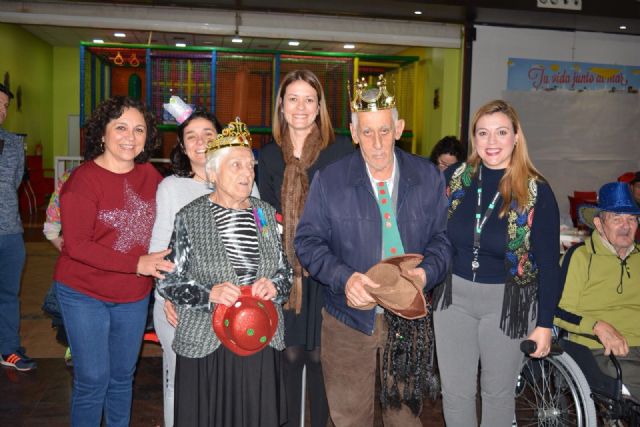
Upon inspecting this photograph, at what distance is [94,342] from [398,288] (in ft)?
4.08

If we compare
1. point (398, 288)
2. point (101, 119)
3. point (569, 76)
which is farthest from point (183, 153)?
point (569, 76)

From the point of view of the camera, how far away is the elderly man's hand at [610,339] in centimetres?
262

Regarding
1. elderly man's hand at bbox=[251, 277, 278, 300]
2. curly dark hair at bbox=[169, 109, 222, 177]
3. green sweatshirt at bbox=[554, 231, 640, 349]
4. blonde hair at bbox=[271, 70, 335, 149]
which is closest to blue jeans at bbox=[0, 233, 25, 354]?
curly dark hair at bbox=[169, 109, 222, 177]

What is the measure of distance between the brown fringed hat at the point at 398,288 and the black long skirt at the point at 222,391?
487 mm

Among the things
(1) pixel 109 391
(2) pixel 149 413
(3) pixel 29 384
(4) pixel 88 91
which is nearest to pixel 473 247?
(1) pixel 109 391

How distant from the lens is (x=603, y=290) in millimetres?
2809

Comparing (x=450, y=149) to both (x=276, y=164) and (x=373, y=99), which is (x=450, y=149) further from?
(x=373, y=99)

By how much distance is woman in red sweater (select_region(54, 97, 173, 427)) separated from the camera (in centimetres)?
236

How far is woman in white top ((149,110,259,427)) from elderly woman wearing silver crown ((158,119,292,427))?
231 millimetres

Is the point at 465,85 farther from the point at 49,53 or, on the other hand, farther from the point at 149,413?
the point at 49,53

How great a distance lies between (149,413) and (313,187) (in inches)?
76.9

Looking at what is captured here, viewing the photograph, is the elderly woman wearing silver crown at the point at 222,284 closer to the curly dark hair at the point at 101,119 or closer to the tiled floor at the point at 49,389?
the curly dark hair at the point at 101,119

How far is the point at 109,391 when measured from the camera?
262 centimetres

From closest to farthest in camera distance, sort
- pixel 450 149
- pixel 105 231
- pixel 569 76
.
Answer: pixel 105 231 < pixel 450 149 < pixel 569 76
